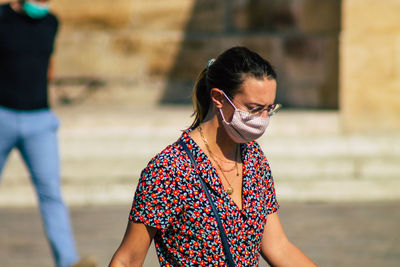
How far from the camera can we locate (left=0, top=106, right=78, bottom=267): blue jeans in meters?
4.77

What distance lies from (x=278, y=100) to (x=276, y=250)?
7264 millimetres

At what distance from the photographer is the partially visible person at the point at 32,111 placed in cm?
478

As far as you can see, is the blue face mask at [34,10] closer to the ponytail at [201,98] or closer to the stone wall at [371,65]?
the ponytail at [201,98]

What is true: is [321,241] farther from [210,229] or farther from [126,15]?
[126,15]

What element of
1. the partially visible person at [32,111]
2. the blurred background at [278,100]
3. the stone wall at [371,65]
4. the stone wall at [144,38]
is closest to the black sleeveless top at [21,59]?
the partially visible person at [32,111]

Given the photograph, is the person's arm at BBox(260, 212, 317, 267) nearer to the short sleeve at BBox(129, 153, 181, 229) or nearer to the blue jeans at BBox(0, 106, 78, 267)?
the short sleeve at BBox(129, 153, 181, 229)

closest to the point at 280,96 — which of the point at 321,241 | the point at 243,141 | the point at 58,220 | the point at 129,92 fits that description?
the point at 129,92

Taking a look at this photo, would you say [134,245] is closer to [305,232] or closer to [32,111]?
[32,111]

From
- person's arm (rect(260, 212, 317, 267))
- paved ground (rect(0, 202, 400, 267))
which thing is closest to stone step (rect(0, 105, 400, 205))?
paved ground (rect(0, 202, 400, 267))

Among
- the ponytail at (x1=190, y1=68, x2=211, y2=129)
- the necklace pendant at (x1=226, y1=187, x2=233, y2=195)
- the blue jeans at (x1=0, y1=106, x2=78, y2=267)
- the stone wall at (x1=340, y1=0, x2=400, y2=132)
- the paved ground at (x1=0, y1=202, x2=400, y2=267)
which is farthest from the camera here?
the stone wall at (x1=340, y1=0, x2=400, y2=132)

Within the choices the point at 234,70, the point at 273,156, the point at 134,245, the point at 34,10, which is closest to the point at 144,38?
the point at 273,156

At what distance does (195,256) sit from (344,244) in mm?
3478

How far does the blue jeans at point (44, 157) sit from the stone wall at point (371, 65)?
4106 millimetres

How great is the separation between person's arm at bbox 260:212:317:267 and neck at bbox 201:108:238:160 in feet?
0.93
